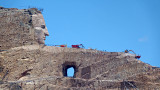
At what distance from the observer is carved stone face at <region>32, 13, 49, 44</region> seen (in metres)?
54.8

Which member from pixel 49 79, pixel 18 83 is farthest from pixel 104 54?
pixel 18 83

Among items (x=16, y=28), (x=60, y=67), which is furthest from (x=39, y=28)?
(x=60, y=67)

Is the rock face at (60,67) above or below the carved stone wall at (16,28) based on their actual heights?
below

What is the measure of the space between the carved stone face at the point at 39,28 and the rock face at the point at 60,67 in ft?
1.42

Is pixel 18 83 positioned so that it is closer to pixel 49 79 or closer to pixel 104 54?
pixel 49 79

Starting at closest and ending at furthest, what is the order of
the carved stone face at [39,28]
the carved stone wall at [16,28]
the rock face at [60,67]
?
the rock face at [60,67] < the carved stone wall at [16,28] < the carved stone face at [39,28]

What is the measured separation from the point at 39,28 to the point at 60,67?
6977 mm

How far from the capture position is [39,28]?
182 feet

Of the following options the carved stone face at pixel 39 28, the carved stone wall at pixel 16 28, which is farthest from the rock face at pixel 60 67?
the carved stone face at pixel 39 28

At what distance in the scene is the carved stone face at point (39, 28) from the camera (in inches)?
2157

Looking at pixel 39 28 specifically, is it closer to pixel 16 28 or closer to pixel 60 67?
pixel 16 28

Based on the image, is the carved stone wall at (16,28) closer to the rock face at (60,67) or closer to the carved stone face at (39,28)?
the rock face at (60,67)

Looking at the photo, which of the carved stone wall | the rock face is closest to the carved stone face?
the rock face

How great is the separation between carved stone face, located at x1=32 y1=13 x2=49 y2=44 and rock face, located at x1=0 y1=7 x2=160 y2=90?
1.42ft
